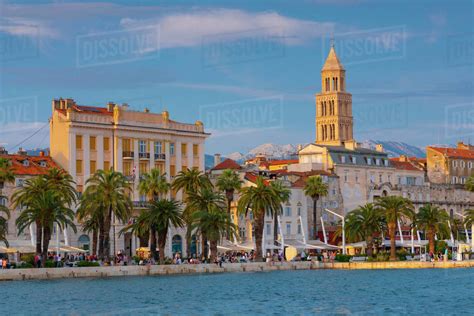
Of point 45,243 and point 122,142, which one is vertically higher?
point 122,142

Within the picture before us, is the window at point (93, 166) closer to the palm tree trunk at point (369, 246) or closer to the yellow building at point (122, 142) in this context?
the yellow building at point (122, 142)

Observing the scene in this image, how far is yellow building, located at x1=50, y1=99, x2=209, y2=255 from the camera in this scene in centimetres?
12319

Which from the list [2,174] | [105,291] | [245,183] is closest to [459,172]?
[245,183]

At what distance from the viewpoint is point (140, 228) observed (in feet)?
360

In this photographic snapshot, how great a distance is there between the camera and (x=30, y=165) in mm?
120938

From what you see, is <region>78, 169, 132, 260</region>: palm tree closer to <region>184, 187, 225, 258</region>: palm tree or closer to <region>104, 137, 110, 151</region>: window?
<region>184, 187, 225, 258</region>: palm tree

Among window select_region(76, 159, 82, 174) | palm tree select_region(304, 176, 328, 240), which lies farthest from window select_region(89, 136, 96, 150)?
palm tree select_region(304, 176, 328, 240)

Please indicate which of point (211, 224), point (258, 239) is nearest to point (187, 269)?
point (211, 224)

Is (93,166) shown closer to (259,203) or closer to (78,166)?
(78,166)

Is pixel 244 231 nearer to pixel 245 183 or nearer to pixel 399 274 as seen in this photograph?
pixel 245 183

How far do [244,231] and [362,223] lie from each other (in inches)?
661

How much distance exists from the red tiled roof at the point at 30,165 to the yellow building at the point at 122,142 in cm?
134

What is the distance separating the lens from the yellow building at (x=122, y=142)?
4850 inches

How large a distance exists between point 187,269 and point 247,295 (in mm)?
25763
